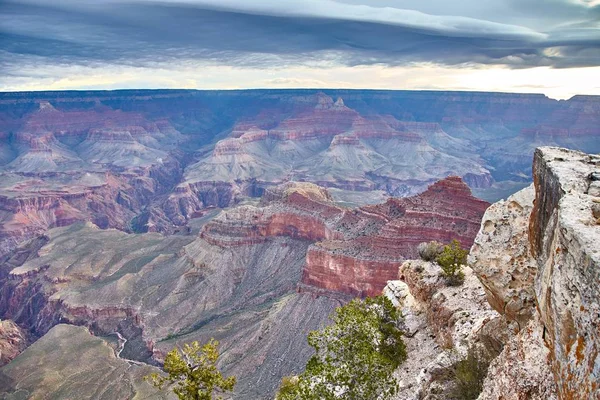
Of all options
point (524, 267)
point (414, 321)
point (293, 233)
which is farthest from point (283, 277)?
point (524, 267)

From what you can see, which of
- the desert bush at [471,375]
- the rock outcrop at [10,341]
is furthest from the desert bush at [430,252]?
the rock outcrop at [10,341]

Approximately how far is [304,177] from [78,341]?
129 m

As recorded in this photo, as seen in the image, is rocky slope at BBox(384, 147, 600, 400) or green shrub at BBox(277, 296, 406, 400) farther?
green shrub at BBox(277, 296, 406, 400)

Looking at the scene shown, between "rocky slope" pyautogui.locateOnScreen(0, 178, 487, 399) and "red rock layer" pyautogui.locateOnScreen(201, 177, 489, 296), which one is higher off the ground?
"red rock layer" pyautogui.locateOnScreen(201, 177, 489, 296)

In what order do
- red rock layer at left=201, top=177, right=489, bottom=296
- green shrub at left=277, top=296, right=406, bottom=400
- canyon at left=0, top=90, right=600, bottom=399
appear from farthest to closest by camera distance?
red rock layer at left=201, top=177, right=489, bottom=296 < green shrub at left=277, top=296, right=406, bottom=400 < canyon at left=0, top=90, right=600, bottom=399

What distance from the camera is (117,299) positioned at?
73.4 meters

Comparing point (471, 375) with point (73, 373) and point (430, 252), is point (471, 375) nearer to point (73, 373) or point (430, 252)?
point (430, 252)

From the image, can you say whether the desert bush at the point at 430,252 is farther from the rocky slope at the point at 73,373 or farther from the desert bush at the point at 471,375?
the rocky slope at the point at 73,373

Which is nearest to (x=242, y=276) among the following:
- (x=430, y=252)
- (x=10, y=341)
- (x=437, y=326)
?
(x=10, y=341)

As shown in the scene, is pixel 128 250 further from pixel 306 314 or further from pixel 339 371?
pixel 339 371

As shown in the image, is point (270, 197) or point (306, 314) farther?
point (270, 197)

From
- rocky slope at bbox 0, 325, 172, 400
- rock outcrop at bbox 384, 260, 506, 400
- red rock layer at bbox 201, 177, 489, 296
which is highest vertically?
rock outcrop at bbox 384, 260, 506, 400

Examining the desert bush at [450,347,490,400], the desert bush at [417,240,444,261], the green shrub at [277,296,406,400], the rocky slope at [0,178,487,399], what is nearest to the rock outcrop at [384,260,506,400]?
the desert bush at [450,347,490,400]

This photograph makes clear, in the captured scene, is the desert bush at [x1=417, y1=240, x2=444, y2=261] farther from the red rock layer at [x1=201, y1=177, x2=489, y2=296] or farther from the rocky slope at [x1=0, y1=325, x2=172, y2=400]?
the rocky slope at [x1=0, y1=325, x2=172, y2=400]
